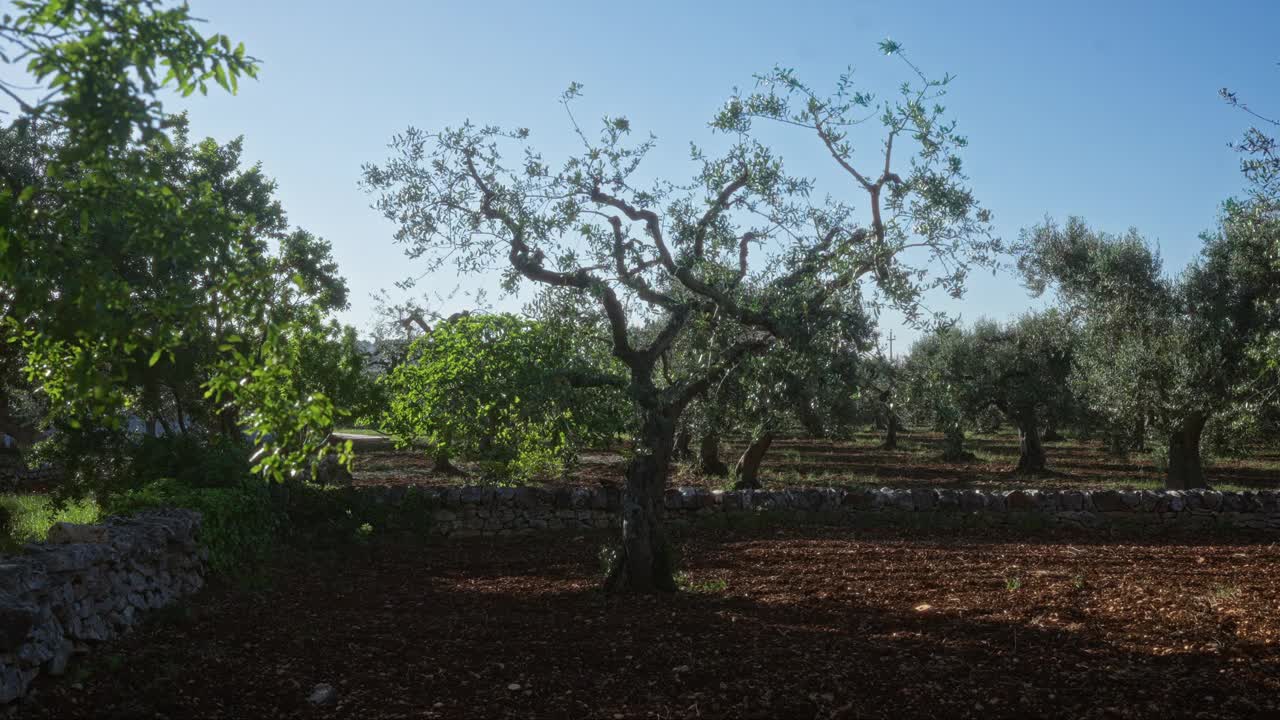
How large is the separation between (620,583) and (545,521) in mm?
6109

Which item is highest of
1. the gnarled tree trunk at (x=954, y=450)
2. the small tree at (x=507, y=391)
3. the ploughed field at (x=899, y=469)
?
the small tree at (x=507, y=391)

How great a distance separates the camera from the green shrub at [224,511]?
428 inches

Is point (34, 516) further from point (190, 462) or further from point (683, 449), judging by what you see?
point (683, 449)

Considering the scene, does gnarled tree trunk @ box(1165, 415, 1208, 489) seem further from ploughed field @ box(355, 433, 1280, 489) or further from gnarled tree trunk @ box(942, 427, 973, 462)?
gnarled tree trunk @ box(942, 427, 973, 462)

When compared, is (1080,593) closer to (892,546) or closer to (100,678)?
(892,546)

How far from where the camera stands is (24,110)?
4.31 meters

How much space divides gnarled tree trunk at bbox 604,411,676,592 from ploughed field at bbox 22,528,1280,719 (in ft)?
0.88

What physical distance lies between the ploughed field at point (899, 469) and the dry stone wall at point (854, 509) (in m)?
5.57

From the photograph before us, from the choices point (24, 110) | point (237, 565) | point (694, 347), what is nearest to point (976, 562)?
point (694, 347)

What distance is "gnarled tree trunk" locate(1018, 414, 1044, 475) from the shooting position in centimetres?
2870

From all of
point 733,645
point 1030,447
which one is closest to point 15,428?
point 733,645

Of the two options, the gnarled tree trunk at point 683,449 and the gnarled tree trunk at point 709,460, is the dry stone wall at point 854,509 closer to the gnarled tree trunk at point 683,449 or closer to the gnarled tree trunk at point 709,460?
the gnarled tree trunk at point 683,449

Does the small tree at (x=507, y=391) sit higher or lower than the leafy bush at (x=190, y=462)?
higher

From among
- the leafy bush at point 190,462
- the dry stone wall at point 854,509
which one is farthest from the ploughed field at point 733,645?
the dry stone wall at point 854,509
